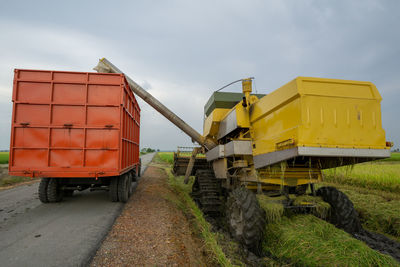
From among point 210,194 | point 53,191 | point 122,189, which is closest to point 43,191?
point 53,191

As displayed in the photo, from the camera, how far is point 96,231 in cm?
393

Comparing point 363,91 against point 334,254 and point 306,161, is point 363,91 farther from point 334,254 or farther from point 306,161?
point 334,254

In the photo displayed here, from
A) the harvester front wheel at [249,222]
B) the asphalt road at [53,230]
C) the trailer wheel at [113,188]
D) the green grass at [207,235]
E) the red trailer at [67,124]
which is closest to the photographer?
the asphalt road at [53,230]

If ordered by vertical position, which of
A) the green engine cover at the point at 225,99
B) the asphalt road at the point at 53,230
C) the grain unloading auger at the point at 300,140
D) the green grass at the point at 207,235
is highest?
the green engine cover at the point at 225,99

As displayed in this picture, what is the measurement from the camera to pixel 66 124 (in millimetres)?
5422

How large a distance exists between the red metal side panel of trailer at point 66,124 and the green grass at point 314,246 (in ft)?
12.7

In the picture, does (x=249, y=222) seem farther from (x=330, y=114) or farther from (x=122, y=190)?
(x=122, y=190)

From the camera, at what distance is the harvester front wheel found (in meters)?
3.64

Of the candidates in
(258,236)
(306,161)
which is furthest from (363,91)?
(258,236)

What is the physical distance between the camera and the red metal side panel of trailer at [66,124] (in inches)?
208

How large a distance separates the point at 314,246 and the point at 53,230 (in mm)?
4430

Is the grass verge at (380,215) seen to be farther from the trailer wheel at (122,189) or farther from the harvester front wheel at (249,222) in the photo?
the trailer wheel at (122,189)

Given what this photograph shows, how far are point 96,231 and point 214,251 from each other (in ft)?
7.00

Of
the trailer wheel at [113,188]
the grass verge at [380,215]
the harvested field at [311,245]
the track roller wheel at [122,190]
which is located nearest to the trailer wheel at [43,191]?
the trailer wheel at [113,188]
